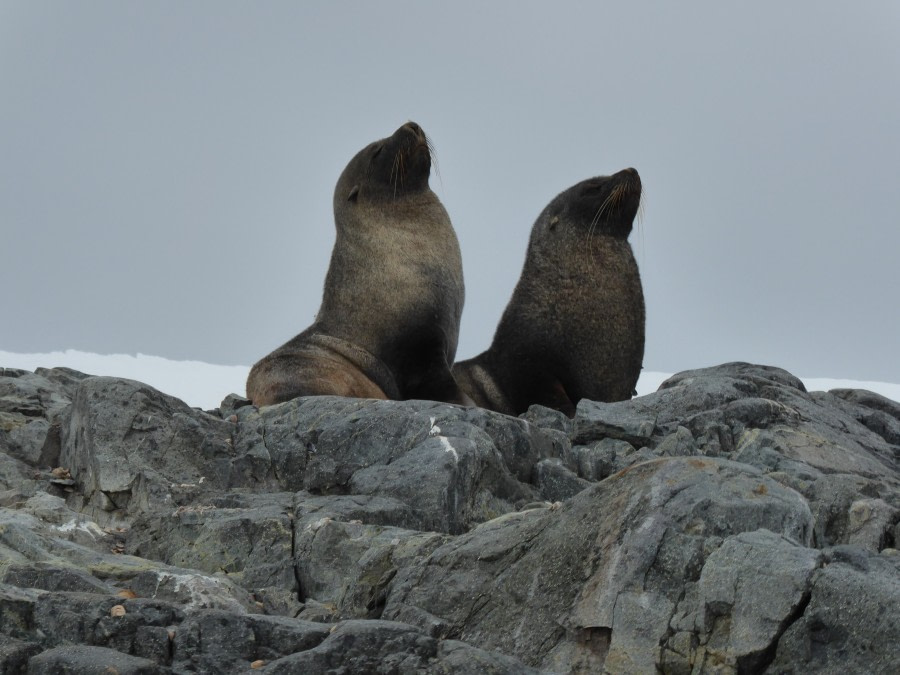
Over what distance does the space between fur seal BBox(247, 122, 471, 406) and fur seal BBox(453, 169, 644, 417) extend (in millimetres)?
517

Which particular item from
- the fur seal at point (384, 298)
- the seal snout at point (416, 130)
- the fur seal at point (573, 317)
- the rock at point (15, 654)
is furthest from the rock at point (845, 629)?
the seal snout at point (416, 130)

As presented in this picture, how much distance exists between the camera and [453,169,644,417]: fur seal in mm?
11969

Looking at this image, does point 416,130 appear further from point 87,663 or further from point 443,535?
point 87,663

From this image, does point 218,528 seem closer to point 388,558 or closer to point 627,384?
point 388,558

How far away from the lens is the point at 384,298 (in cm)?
1188

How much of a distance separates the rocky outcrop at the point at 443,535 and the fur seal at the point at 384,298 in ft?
2.94

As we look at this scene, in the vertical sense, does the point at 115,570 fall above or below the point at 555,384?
below

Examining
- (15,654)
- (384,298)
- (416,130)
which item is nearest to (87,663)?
(15,654)

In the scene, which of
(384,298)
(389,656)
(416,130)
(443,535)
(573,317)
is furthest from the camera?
(416,130)

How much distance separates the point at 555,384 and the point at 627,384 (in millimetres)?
680

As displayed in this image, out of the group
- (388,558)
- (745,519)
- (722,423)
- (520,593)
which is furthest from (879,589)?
(722,423)

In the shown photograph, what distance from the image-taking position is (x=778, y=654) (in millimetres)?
4371

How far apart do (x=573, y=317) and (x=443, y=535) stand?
238 inches

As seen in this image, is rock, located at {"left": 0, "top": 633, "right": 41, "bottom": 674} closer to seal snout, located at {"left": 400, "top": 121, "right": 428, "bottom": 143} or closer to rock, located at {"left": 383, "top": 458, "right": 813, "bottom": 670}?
rock, located at {"left": 383, "top": 458, "right": 813, "bottom": 670}
